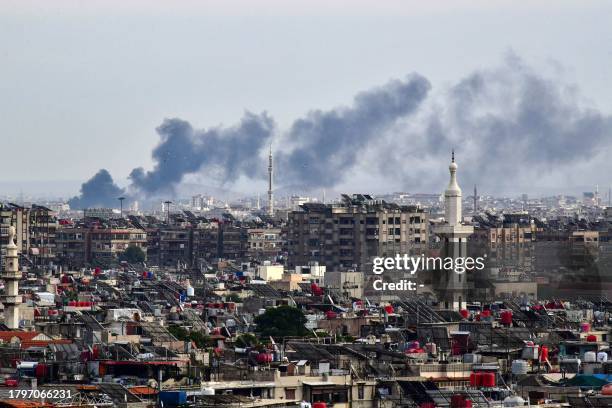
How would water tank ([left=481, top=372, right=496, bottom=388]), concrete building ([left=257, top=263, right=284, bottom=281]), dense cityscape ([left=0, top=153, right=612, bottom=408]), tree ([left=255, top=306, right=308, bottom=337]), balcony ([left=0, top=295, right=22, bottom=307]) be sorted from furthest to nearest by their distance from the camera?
concrete building ([left=257, top=263, right=284, bottom=281])
tree ([left=255, top=306, right=308, bottom=337])
balcony ([left=0, top=295, right=22, bottom=307])
water tank ([left=481, top=372, right=496, bottom=388])
dense cityscape ([left=0, top=153, right=612, bottom=408])

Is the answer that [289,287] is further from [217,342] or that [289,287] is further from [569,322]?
[217,342]

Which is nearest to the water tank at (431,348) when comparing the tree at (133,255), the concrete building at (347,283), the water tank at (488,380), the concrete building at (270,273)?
the water tank at (488,380)

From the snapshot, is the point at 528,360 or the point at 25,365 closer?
the point at 25,365

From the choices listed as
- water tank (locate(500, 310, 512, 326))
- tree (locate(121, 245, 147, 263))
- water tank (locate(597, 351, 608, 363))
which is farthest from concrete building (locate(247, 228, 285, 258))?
water tank (locate(597, 351, 608, 363))

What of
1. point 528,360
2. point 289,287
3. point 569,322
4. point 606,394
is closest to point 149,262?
point 289,287

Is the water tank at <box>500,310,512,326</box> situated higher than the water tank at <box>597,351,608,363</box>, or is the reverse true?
the water tank at <box>500,310,512,326</box>

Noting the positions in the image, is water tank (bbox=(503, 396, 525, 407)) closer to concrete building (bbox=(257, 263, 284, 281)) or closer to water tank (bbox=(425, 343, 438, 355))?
water tank (bbox=(425, 343, 438, 355))

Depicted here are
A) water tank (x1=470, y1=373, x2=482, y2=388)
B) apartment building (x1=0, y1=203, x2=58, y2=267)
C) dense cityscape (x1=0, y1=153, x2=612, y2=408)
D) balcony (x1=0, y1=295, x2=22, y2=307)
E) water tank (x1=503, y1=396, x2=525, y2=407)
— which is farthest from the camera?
apartment building (x1=0, y1=203, x2=58, y2=267)

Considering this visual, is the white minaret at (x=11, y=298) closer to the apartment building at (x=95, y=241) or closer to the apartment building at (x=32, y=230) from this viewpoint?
the apartment building at (x=32, y=230)
